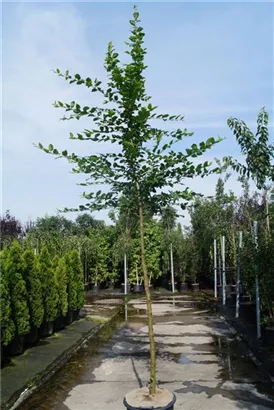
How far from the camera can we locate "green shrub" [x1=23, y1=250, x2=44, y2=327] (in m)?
7.02

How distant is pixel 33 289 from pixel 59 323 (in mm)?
1946

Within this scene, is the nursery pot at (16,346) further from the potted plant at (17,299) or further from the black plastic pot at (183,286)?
the black plastic pot at (183,286)

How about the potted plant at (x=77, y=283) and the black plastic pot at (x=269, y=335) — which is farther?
the potted plant at (x=77, y=283)

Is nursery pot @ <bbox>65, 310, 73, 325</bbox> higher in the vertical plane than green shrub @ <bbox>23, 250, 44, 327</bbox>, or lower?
lower

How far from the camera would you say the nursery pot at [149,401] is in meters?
3.11

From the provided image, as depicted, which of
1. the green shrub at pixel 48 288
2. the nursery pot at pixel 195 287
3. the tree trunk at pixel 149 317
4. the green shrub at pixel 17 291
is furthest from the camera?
the nursery pot at pixel 195 287

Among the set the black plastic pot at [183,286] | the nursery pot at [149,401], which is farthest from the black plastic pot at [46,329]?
the black plastic pot at [183,286]

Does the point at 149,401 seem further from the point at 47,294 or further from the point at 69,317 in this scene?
the point at 69,317

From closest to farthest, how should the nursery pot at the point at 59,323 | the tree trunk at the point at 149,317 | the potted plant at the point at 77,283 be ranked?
the tree trunk at the point at 149,317 < the nursery pot at the point at 59,323 < the potted plant at the point at 77,283

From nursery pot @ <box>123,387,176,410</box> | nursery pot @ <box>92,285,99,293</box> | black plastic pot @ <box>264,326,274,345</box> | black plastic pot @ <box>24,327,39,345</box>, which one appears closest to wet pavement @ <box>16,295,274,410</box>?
black plastic pot @ <box>264,326,274,345</box>

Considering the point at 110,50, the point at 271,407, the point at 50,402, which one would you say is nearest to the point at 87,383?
the point at 50,402

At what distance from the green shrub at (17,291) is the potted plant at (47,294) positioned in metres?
0.92

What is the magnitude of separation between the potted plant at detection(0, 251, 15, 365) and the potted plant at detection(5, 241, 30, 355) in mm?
252

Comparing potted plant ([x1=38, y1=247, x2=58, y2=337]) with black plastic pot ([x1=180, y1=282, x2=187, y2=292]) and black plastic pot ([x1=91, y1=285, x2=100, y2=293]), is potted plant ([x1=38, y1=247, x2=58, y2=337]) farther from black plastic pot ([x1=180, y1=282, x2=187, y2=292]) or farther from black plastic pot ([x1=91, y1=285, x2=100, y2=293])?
black plastic pot ([x1=180, y1=282, x2=187, y2=292])
